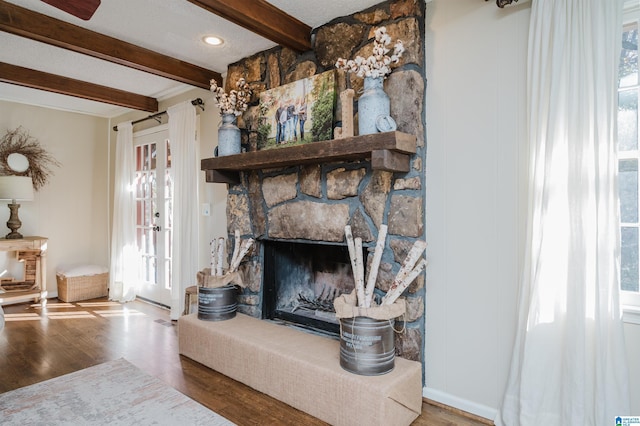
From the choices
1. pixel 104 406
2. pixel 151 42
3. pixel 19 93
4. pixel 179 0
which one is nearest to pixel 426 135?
pixel 179 0

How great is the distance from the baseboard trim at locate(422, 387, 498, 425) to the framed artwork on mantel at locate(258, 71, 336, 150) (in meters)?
1.62

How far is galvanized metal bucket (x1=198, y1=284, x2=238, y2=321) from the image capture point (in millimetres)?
2746

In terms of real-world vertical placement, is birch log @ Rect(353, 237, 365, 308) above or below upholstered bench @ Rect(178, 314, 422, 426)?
above

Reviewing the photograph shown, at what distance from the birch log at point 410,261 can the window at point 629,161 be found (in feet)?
2.88

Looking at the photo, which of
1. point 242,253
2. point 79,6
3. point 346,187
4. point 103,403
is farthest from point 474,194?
point 103,403

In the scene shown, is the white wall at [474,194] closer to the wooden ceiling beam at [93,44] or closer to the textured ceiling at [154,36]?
the textured ceiling at [154,36]

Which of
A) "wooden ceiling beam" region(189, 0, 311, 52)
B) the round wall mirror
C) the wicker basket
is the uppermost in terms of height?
"wooden ceiling beam" region(189, 0, 311, 52)

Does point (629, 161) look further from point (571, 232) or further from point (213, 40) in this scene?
point (213, 40)

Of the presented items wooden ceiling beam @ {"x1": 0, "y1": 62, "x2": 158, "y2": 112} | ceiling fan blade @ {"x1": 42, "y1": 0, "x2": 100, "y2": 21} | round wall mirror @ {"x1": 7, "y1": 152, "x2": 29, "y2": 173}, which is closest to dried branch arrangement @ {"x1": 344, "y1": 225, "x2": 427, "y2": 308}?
ceiling fan blade @ {"x1": 42, "y1": 0, "x2": 100, "y2": 21}

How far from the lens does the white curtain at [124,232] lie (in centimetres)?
461

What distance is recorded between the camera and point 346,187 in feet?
7.86

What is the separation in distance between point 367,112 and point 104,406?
2.15 meters

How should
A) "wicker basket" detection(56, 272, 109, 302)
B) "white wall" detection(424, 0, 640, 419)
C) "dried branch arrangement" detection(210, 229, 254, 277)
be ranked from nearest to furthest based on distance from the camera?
"white wall" detection(424, 0, 640, 419)
"dried branch arrangement" detection(210, 229, 254, 277)
"wicker basket" detection(56, 272, 109, 302)

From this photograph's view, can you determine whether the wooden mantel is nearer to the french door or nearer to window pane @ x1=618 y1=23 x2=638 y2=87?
window pane @ x1=618 y1=23 x2=638 y2=87
